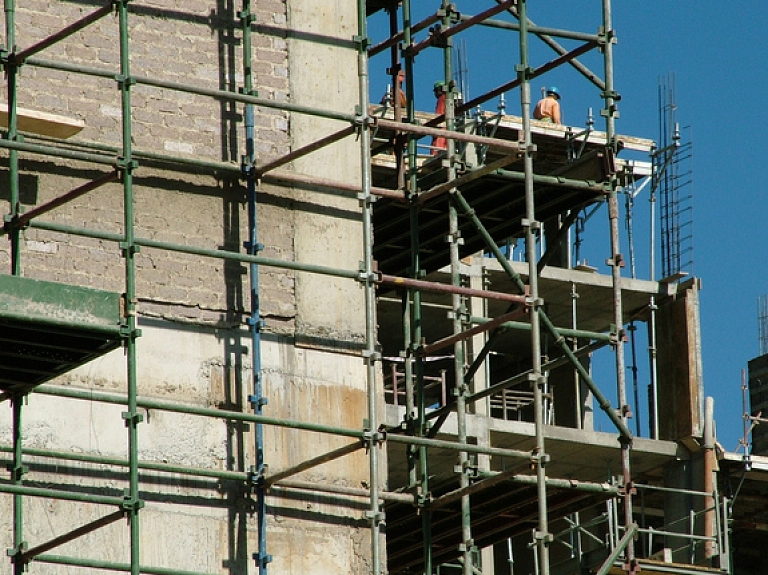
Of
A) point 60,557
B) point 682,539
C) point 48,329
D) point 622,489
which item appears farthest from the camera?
point 682,539

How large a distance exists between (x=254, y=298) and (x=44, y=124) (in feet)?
7.64

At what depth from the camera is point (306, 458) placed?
18.5 meters

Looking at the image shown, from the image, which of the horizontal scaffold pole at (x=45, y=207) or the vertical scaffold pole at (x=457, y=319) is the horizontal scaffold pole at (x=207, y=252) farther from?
the vertical scaffold pole at (x=457, y=319)

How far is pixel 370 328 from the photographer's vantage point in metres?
18.0

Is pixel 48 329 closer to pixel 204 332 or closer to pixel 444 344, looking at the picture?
pixel 204 332

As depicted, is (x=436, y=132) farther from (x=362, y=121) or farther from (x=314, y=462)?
(x=314, y=462)

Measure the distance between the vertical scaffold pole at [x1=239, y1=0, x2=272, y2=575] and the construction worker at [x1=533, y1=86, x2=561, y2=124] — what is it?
60.7ft

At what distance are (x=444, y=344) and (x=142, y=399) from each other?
3.03m

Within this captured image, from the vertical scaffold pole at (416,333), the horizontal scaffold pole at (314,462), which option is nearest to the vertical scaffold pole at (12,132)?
the horizontal scaffold pole at (314,462)

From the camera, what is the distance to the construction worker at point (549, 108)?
37906mm

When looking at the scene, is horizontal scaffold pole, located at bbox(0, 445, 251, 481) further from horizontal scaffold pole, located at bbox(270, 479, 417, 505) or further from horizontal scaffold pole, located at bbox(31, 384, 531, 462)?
horizontal scaffold pole, located at bbox(270, 479, 417, 505)

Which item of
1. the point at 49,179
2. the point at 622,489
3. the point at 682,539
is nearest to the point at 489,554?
the point at 682,539

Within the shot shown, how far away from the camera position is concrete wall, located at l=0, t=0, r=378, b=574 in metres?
17.8

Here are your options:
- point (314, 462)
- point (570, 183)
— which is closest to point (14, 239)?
point (314, 462)
